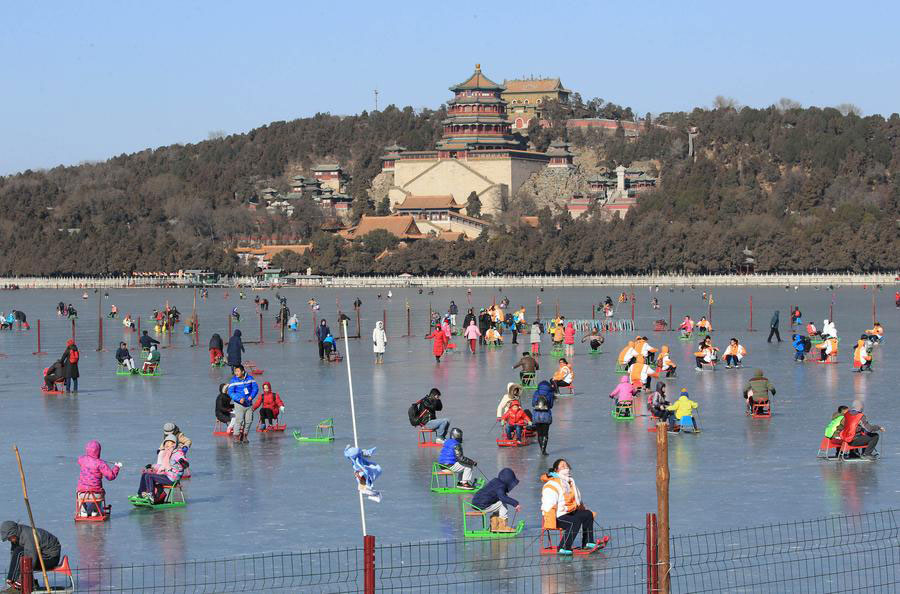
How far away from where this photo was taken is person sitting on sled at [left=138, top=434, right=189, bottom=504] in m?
20.1

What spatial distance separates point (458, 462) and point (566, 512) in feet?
12.4

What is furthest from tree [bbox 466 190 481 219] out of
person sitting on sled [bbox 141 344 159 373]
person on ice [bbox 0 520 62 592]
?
person on ice [bbox 0 520 62 592]

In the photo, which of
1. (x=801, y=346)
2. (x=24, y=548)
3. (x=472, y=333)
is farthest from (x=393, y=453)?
(x=472, y=333)

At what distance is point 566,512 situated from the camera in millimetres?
17516

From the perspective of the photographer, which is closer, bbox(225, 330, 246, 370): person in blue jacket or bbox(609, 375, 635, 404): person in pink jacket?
bbox(609, 375, 635, 404): person in pink jacket

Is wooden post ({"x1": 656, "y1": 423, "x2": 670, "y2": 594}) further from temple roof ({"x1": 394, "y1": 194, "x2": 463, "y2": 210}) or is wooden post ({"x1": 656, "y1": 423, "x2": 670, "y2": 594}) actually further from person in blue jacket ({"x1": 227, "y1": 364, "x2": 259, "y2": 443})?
temple roof ({"x1": 394, "y1": 194, "x2": 463, "y2": 210})

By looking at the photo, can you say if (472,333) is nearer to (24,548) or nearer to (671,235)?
(24,548)

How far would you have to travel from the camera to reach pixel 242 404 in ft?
84.4

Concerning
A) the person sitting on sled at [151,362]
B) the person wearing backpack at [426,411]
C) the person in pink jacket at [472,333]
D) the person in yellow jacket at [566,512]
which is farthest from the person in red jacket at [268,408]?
the person in pink jacket at [472,333]

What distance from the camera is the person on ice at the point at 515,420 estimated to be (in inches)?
982

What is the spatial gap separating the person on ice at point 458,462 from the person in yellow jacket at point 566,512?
11.2ft

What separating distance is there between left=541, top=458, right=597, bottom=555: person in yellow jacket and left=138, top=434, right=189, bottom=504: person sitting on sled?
528cm

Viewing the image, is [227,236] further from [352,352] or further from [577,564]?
[577,564]

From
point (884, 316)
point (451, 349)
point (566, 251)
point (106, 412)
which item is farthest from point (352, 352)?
point (566, 251)
